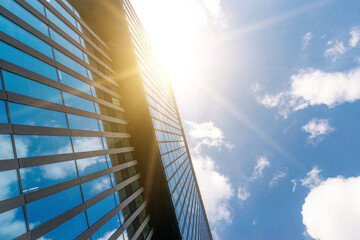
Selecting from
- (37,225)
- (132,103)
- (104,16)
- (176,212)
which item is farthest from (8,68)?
(176,212)

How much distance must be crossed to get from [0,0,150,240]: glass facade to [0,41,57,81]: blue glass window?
0.06 metres

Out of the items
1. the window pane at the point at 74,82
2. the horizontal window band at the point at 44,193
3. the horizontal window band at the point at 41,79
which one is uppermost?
the window pane at the point at 74,82

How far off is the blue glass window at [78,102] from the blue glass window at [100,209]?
299 inches

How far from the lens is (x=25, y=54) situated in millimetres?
10984

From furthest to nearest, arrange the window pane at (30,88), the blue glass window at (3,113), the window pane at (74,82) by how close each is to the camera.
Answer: the window pane at (74,82)
the window pane at (30,88)
the blue glass window at (3,113)

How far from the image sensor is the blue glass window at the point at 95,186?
504 inches

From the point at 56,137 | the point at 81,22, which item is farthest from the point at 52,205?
the point at 81,22

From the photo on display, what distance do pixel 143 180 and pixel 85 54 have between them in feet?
50.9

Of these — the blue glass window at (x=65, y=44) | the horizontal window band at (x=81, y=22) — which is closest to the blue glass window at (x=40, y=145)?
the blue glass window at (x=65, y=44)

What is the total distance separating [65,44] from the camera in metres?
15.2

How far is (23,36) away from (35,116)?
5072 millimetres

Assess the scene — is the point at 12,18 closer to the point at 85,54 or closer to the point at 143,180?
the point at 85,54

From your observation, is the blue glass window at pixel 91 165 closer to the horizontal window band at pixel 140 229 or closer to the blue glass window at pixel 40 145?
the blue glass window at pixel 40 145

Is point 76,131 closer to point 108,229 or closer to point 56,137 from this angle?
point 56,137
